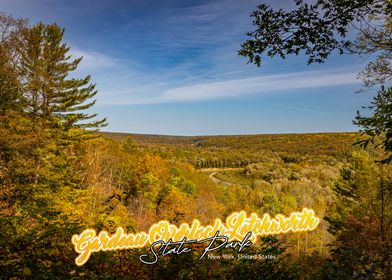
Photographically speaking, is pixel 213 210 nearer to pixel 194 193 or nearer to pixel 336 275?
pixel 194 193

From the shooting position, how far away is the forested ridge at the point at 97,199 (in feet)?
21.1

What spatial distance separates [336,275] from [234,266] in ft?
6.55

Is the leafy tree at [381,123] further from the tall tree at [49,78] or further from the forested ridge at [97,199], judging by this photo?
the tall tree at [49,78]

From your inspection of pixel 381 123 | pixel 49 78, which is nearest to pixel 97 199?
pixel 49 78

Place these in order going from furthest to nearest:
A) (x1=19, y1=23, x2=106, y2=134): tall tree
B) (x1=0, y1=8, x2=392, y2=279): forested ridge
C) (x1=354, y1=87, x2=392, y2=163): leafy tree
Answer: (x1=19, y1=23, x2=106, y2=134): tall tree → (x1=0, y1=8, x2=392, y2=279): forested ridge → (x1=354, y1=87, x2=392, y2=163): leafy tree

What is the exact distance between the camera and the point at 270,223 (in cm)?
881

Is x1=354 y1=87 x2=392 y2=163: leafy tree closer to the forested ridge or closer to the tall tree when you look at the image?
the forested ridge

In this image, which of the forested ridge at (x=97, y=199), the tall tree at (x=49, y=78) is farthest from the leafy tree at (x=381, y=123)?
the tall tree at (x=49, y=78)

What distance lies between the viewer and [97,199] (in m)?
28.0

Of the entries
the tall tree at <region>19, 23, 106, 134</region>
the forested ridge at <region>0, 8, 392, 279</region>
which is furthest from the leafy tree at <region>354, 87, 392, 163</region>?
the tall tree at <region>19, 23, 106, 134</region>

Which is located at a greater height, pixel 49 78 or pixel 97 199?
pixel 49 78

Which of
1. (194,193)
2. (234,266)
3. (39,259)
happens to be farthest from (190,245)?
(194,193)

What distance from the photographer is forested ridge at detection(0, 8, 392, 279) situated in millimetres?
6432

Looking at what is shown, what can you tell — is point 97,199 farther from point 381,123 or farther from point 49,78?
point 381,123
